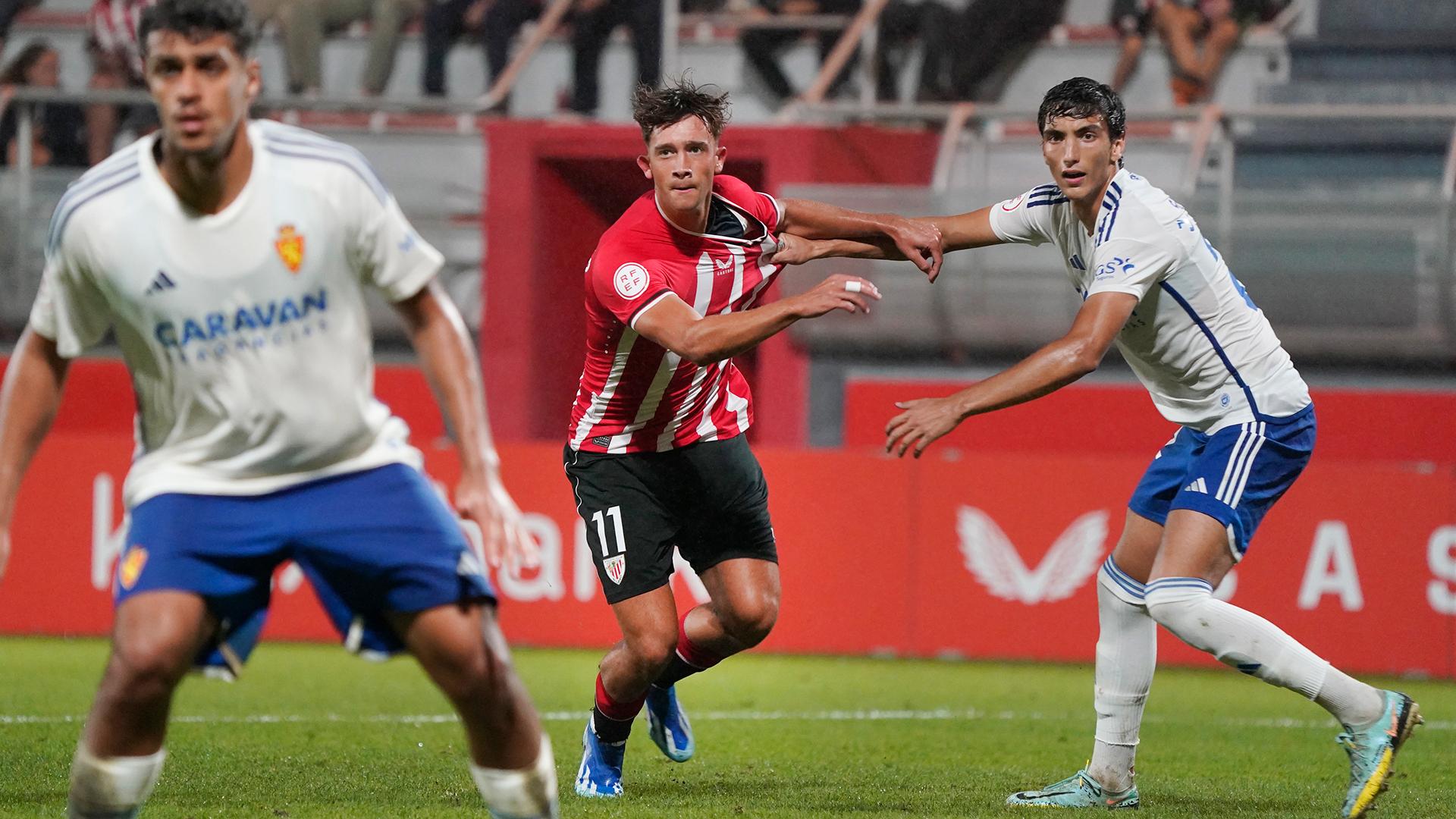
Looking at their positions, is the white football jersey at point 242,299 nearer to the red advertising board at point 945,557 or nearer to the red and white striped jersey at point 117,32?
the red advertising board at point 945,557

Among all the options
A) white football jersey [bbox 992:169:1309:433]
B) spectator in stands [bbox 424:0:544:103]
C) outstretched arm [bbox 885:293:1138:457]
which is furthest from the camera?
spectator in stands [bbox 424:0:544:103]

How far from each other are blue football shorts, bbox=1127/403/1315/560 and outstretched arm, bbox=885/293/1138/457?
615 mm

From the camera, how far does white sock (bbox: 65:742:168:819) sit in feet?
12.2

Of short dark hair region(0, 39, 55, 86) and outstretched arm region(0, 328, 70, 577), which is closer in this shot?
outstretched arm region(0, 328, 70, 577)

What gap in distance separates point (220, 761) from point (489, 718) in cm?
294

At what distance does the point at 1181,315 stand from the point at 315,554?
3.04 m


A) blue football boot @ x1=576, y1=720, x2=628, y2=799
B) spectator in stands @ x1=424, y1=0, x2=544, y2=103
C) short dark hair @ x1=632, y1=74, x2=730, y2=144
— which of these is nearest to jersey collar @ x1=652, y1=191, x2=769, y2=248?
short dark hair @ x1=632, y1=74, x2=730, y2=144

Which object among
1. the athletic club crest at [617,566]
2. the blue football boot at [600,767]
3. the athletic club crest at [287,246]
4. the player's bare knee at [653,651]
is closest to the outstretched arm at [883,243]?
the athletic club crest at [617,566]

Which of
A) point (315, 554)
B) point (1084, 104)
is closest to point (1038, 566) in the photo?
point (1084, 104)

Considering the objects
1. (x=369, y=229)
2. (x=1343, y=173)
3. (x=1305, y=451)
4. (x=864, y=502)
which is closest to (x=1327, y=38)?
(x=1343, y=173)

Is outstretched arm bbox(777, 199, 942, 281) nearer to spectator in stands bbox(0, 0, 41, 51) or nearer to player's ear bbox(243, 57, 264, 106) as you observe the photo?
player's ear bbox(243, 57, 264, 106)

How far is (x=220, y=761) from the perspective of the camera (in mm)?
6375

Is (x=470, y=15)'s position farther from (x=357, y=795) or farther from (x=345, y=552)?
(x=345, y=552)

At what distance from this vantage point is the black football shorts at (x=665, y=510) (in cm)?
594
